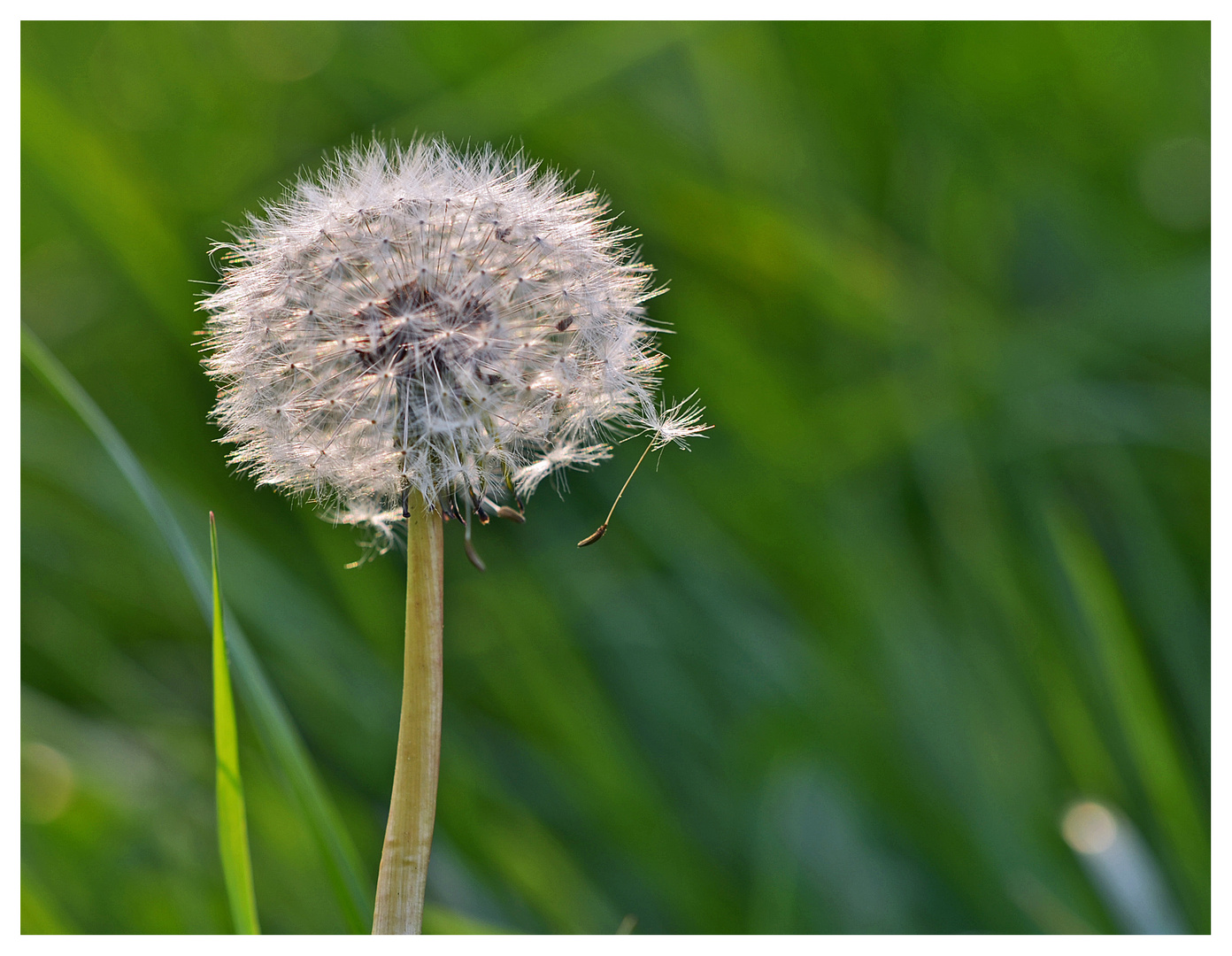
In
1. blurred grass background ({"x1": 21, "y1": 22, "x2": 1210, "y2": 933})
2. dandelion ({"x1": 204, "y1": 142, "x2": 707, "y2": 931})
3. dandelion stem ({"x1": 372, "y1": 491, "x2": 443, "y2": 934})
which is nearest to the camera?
dandelion stem ({"x1": 372, "y1": 491, "x2": 443, "y2": 934})

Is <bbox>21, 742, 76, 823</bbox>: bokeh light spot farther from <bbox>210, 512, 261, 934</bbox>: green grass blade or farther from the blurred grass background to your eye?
<bbox>210, 512, 261, 934</bbox>: green grass blade

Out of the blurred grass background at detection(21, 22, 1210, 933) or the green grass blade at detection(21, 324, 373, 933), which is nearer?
the green grass blade at detection(21, 324, 373, 933)

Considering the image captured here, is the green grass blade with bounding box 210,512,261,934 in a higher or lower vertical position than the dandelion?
lower

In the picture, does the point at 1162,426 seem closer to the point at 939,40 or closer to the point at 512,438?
the point at 939,40

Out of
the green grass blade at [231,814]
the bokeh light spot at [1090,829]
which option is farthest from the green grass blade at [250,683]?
the bokeh light spot at [1090,829]

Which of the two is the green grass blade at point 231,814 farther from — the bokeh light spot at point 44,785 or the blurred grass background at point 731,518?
the bokeh light spot at point 44,785

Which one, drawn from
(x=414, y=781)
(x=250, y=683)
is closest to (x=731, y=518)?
(x=250, y=683)

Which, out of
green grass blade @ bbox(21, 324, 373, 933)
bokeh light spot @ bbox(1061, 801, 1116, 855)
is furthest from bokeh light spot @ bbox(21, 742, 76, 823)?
bokeh light spot @ bbox(1061, 801, 1116, 855)
